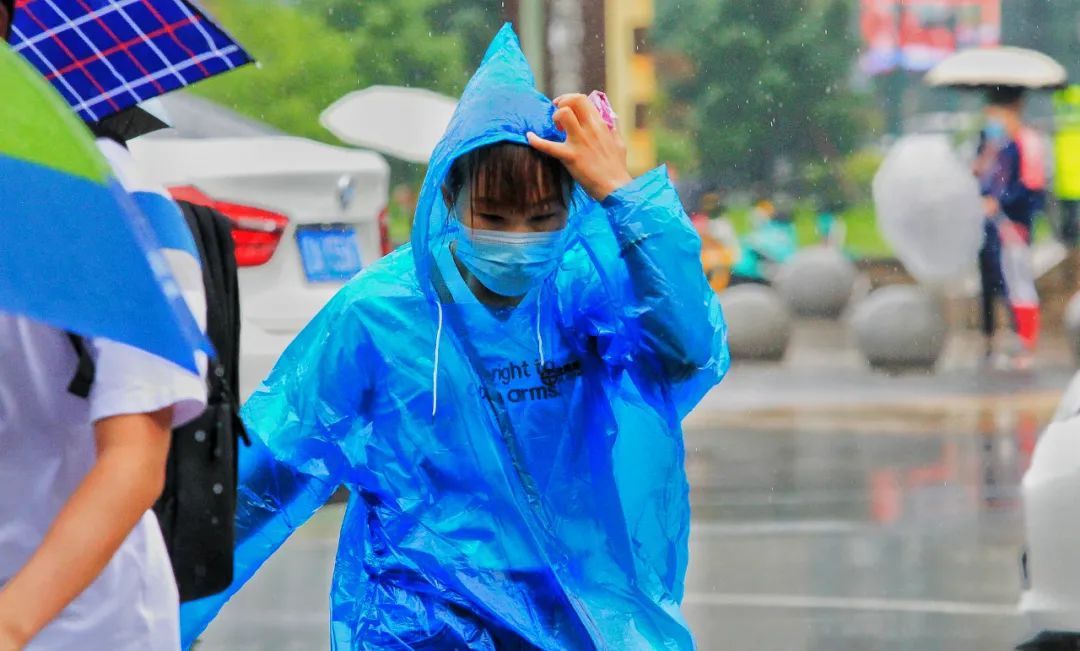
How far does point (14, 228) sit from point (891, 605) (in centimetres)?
535

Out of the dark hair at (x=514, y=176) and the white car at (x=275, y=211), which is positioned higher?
the dark hair at (x=514, y=176)

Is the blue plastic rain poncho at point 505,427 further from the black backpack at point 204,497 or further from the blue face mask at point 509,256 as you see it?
the black backpack at point 204,497

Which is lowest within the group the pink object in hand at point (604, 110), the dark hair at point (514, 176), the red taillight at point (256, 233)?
the red taillight at point (256, 233)

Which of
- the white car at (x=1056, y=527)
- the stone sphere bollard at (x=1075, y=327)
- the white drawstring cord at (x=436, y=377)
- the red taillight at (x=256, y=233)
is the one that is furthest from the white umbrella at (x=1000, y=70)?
the white drawstring cord at (x=436, y=377)

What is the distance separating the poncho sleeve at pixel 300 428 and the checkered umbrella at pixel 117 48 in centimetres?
72

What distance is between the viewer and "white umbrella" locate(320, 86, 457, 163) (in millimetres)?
11492

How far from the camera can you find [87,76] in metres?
2.42

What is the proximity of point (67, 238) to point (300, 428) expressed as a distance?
59.1 inches

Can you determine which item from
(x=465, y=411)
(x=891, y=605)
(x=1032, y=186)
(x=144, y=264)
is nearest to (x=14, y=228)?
(x=144, y=264)

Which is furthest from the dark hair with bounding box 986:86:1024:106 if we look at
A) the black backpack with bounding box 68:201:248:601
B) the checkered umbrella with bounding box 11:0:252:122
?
the checkered umbrella with bounding box 11:0:252:122

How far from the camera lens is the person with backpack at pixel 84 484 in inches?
73.7

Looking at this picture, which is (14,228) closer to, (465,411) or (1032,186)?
(465,411)

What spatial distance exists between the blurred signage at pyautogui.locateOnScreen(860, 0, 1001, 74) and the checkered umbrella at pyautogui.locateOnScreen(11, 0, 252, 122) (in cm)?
1892

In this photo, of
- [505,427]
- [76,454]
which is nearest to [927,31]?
[505,427]
